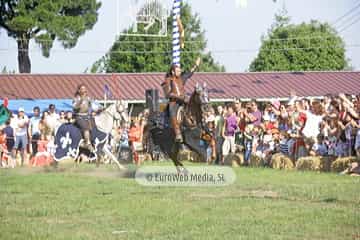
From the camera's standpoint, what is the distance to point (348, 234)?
8.98m

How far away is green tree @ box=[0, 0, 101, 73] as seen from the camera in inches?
1609

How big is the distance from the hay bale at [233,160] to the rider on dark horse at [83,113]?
14.2 ft

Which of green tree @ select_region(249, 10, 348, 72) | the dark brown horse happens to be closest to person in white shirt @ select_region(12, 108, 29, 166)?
the dark brown horse

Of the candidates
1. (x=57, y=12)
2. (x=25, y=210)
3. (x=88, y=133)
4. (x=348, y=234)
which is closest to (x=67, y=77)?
(x=57, y=12)

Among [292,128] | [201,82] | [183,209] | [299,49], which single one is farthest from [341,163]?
[299,49]

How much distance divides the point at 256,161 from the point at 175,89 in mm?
8951

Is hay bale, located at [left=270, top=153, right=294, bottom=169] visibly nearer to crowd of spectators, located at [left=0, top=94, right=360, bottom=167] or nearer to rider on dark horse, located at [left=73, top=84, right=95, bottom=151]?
crowd of spectators, located at [left=0, top=94, right=360, bottom=167]

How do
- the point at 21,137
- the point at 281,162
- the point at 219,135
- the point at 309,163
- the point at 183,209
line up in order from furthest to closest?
the point at 21,137 → the point at 219,135 → the point at 281,162 → the point at 309,163 → the point at 183,209

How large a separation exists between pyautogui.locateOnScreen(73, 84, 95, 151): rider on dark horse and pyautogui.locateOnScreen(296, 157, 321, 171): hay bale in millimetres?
5350

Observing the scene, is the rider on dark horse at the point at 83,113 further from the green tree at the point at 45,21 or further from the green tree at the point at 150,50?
the green tree at the point at 150,50

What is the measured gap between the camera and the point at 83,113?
64.3ft

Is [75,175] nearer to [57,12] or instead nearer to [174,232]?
[174,232]

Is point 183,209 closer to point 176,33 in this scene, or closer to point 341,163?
point 176,33

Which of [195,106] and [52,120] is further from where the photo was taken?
[52,120]
